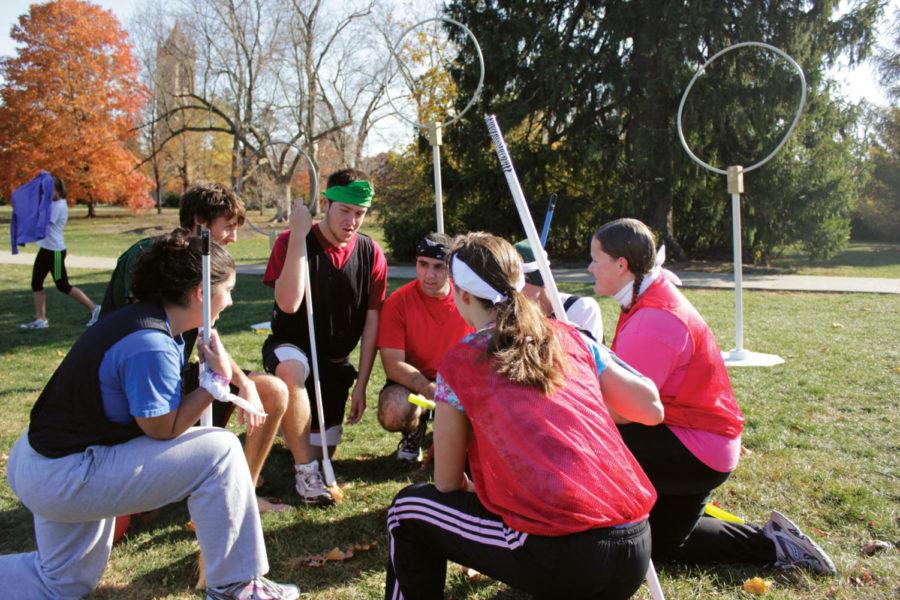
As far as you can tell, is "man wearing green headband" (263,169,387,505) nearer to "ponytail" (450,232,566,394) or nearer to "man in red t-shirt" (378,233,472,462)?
"man in red t-shirt" (378,233,472,462)

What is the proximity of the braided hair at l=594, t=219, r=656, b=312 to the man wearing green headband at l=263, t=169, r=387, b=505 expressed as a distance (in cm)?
156

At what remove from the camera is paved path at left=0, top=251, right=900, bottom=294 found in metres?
12.6

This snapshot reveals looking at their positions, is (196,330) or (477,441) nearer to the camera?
(477,441)

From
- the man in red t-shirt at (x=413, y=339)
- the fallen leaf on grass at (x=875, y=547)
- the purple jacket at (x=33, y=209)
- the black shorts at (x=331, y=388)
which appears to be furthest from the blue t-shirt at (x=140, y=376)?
the purple jacket at (x=33, y=209)

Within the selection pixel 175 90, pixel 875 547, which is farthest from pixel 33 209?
pixel 175 90

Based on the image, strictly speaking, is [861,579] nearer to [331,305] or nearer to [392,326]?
[392,326]

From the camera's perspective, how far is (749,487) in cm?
402

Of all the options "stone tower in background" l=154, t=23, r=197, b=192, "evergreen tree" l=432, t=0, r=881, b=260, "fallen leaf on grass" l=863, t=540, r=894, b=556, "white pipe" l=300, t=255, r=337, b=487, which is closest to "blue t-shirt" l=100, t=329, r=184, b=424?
"white pipe" l=300, t=255, r=337, b=487

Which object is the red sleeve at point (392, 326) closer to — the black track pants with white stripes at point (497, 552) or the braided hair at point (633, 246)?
the braided hair at point (633, 246)

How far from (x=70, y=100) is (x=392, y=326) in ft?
106

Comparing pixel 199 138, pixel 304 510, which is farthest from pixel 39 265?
pixel 199 138

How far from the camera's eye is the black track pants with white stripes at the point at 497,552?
208 cm

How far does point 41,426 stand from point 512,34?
1489 cm

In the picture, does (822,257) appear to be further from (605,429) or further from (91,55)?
(91,55)
